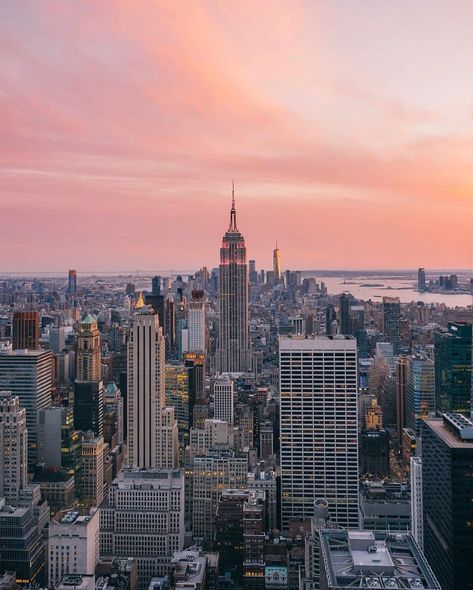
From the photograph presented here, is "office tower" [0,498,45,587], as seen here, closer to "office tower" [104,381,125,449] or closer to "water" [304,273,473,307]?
"office tower" [104,381,125,449]

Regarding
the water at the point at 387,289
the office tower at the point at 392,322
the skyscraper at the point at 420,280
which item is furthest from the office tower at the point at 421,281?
the office tower at the point at 392,322

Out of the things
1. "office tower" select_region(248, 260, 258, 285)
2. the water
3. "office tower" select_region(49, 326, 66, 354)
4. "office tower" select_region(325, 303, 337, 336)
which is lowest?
"office tower" select_region(49, 326, 66, 354)

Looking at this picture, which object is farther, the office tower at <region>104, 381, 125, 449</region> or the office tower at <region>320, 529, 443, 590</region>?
the office tower at <region>104, 381, 125, 449</region>

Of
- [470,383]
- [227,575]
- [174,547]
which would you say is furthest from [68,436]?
[470,383]

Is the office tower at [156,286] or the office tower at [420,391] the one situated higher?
the office tower at [156,286]

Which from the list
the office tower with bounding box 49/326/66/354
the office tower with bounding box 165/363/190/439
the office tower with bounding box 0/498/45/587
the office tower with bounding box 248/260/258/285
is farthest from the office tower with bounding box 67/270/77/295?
the office tower with bounding box 248/260/258/285

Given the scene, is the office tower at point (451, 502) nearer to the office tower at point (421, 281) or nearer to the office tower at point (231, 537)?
the office tower at point (231, 537)

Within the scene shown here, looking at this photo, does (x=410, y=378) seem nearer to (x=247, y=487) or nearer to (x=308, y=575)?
(x=247, y=487)
